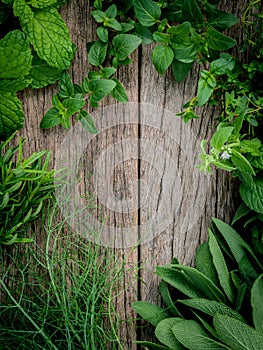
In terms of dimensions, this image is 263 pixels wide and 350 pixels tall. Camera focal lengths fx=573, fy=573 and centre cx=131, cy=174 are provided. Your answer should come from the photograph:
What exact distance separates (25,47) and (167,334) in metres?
0.67

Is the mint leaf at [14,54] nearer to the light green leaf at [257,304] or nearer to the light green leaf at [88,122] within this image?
the light green leaf at [88,122]

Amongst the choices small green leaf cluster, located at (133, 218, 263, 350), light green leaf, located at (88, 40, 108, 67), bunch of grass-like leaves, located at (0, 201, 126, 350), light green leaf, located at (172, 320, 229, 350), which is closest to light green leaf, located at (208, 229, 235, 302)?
small green leaf cluster, located at (133, 218, 263, 350)

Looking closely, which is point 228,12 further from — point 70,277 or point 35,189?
point 70,277

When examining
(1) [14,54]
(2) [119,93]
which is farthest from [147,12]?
(1) [14,54]

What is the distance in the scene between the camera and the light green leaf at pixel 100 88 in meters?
1.18

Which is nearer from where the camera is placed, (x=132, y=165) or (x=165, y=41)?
(x=165, y=41)

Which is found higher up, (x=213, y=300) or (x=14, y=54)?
(x=14, y=54)

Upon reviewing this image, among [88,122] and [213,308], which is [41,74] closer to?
[88,122]

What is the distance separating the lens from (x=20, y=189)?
123 cm

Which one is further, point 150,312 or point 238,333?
point 150,312

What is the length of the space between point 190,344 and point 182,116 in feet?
1.60

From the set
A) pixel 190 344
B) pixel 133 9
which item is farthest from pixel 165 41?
pixel 190 344

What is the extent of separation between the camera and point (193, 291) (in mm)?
1257

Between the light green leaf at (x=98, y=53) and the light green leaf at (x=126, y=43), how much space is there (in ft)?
0.08
